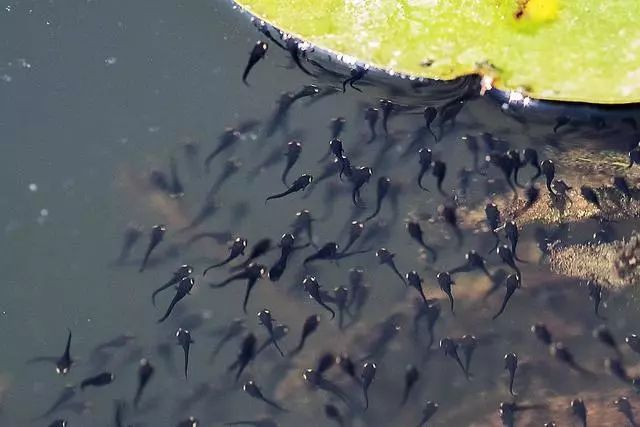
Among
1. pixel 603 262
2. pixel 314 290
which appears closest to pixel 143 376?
pixel 314 290

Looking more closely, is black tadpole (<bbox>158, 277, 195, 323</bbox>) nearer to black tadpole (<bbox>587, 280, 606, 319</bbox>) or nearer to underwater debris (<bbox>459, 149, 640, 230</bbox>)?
underwater debris (<bbox>459, 149, 640, 230</bbox>)

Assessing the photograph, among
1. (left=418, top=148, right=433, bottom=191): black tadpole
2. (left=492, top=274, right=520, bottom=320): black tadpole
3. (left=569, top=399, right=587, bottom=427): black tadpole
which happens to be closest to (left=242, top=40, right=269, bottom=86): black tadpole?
(left=418, top=148, right=433, bottom=191): black tadpole

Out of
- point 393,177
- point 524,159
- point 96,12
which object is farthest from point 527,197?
point 96,12

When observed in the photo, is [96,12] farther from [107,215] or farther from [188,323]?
[188,323]

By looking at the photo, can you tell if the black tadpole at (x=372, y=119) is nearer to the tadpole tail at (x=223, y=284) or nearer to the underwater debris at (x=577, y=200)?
the underwater debris at (x=577, y=200)

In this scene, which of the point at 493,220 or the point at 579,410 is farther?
the point at 493,220

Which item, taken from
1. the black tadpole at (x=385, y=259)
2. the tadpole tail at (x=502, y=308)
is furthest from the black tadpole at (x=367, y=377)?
the tadpole tail at (x=502, y=308)

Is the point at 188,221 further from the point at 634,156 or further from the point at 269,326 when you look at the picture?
the point at 634,156
